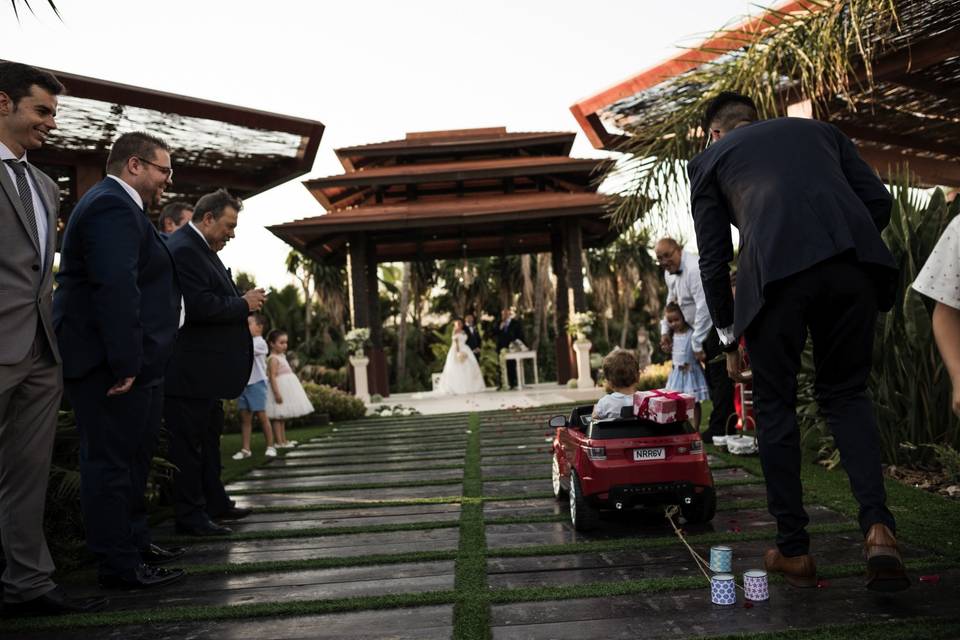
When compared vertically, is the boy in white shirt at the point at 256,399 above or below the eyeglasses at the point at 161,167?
below

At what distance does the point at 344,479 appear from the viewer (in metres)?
7.11

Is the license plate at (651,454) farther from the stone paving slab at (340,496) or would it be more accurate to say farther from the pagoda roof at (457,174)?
the pagoda roof at (457,174)

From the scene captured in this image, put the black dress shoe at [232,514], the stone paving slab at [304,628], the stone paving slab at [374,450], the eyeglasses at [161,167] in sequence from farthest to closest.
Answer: the stone paving slab at [374,450], the black dress shoe at [232,514], the eyeglasses at [161,167], the stone paving slab at [304,628]

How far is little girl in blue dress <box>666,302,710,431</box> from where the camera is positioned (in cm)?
757

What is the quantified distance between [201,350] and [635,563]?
2.99m

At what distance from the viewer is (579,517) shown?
4.37 meters

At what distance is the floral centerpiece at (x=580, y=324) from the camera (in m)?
20.1

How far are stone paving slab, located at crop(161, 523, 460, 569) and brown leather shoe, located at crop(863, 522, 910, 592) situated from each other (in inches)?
82.3

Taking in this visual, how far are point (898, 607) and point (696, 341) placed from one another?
4.33 meters

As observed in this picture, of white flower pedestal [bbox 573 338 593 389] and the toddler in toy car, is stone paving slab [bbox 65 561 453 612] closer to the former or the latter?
the toddler in toy car

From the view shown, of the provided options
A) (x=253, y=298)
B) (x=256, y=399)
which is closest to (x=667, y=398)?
(x=253, y=298)

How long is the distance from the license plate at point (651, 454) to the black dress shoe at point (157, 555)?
2563mm

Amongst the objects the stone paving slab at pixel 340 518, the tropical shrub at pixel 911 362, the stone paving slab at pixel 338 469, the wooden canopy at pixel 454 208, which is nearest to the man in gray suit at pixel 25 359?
the stone paving slab at pixel 340 518

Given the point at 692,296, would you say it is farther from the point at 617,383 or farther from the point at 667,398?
the point at 667,398
